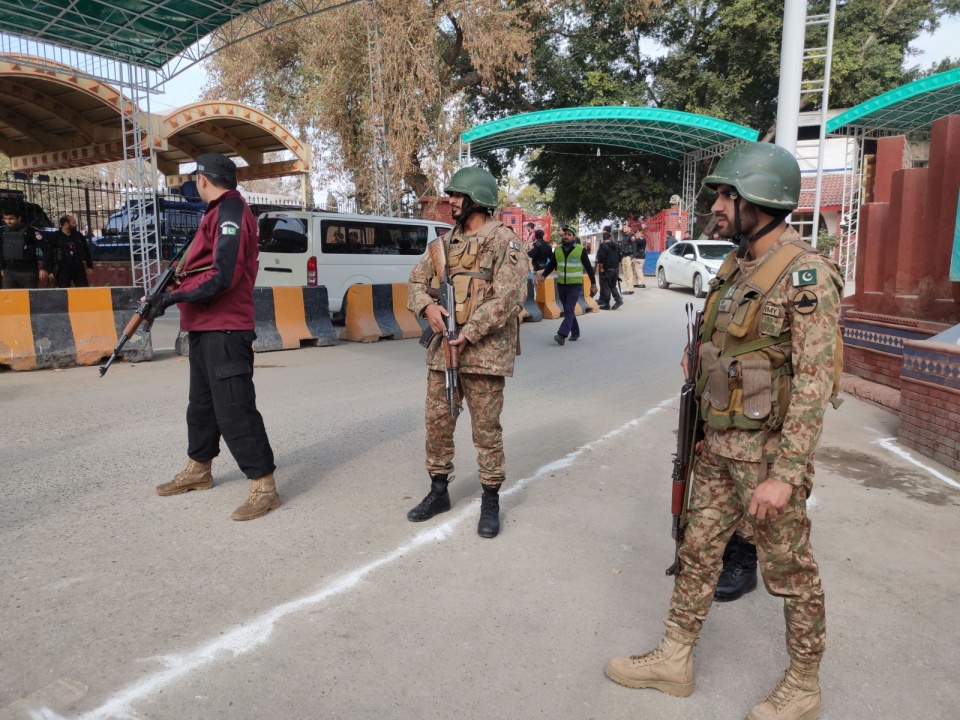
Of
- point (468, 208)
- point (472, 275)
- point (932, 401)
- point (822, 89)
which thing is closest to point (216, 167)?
point (468, 208)

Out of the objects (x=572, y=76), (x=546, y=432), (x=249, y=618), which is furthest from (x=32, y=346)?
(x=572, y=76)

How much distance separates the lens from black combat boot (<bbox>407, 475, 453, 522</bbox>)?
389 centimetres

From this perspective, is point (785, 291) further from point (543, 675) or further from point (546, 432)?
point (546, 432)

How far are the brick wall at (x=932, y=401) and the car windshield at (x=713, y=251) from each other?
1406 cm

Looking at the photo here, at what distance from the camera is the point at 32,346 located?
7.85 meters

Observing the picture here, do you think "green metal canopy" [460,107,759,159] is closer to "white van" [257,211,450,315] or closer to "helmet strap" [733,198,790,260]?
"white van" [257,211,450,315]

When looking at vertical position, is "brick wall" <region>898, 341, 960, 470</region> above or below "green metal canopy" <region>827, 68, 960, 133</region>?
below

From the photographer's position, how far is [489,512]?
3.77 meters

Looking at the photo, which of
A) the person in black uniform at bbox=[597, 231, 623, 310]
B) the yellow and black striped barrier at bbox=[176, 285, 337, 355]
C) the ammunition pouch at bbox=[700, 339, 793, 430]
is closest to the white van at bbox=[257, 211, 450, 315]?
the yellow and black striped barrier at bbox=[176, 285, 337, 355]

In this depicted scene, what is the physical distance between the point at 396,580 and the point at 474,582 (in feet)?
1.15

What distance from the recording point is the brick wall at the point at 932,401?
16.3ft

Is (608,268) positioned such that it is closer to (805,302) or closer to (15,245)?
(15,245)

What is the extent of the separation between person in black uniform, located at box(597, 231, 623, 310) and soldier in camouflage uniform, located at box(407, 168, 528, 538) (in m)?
12.1

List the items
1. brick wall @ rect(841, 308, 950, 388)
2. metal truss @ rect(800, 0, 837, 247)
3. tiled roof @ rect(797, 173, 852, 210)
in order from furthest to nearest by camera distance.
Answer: tiled roof @ rect(797, 173, 852, 210) < metal truss @ rect(800, 0, 837, 247) < brick wall @ rect(841, 308, 950, 388)
